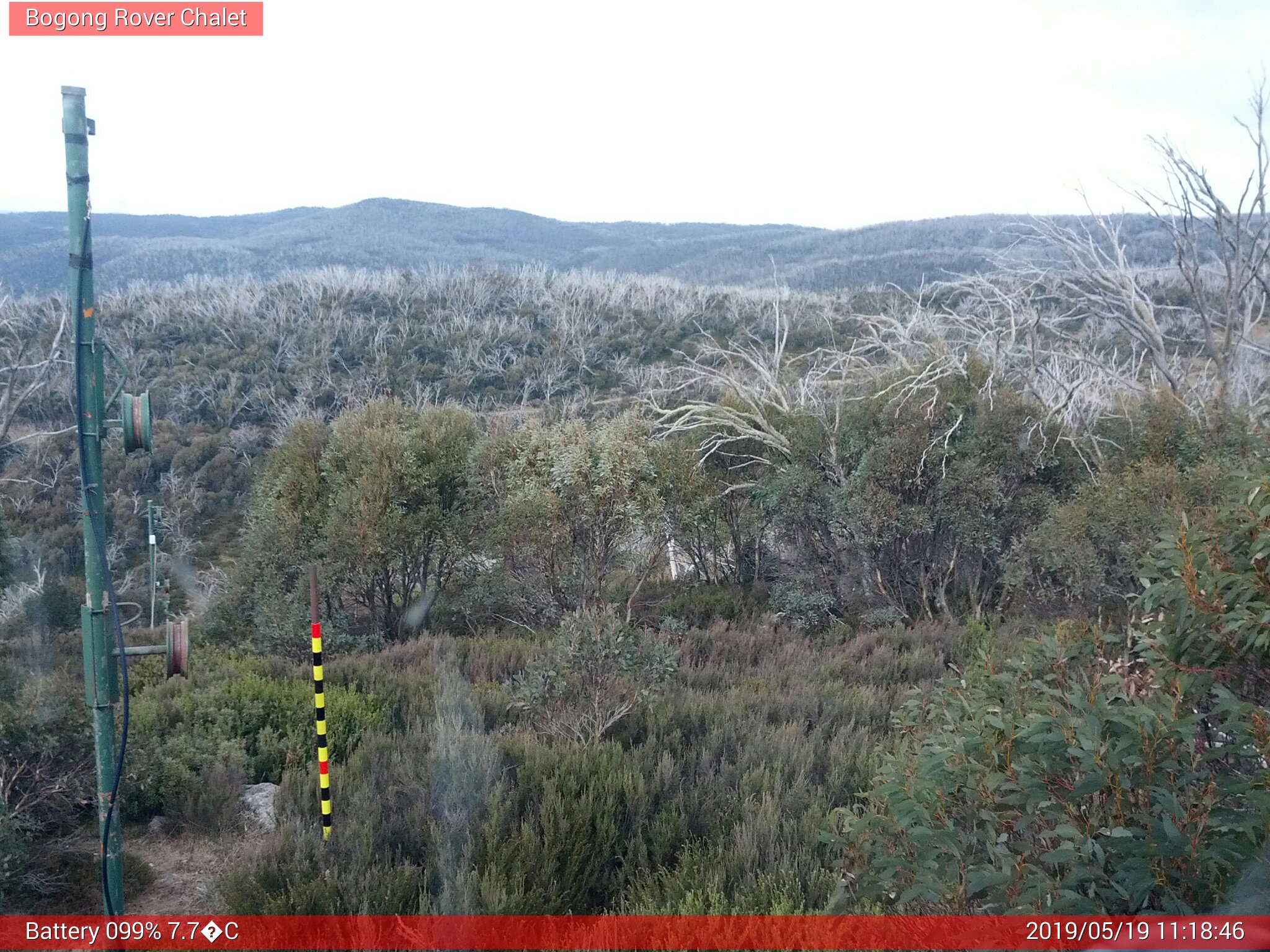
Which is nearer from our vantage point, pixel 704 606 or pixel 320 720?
pixel 320 720

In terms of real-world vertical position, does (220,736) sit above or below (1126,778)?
below

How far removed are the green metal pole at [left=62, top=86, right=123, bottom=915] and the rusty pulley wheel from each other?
244mm

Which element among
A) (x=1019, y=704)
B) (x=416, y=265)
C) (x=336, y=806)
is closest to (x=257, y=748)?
(x=336, y=806)

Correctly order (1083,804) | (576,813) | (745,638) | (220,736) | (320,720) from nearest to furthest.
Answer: (1083,804)
(576,813)
(320,720)
(220,736)
(745,638)

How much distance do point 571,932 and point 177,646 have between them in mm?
2054

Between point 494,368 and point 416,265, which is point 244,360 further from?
point 416,265

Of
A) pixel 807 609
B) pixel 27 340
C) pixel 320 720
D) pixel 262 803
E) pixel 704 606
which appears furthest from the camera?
pixel 27 340

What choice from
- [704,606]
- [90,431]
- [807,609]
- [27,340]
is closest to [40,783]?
[90,431]

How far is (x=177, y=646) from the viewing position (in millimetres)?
3805

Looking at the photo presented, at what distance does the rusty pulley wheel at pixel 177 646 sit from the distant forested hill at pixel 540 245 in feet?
132

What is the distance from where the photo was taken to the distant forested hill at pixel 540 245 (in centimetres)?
5088

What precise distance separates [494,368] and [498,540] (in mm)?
25540

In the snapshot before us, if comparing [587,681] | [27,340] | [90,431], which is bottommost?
[587,681]

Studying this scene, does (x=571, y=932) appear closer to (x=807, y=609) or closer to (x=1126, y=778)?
(x=1126, y=778)
